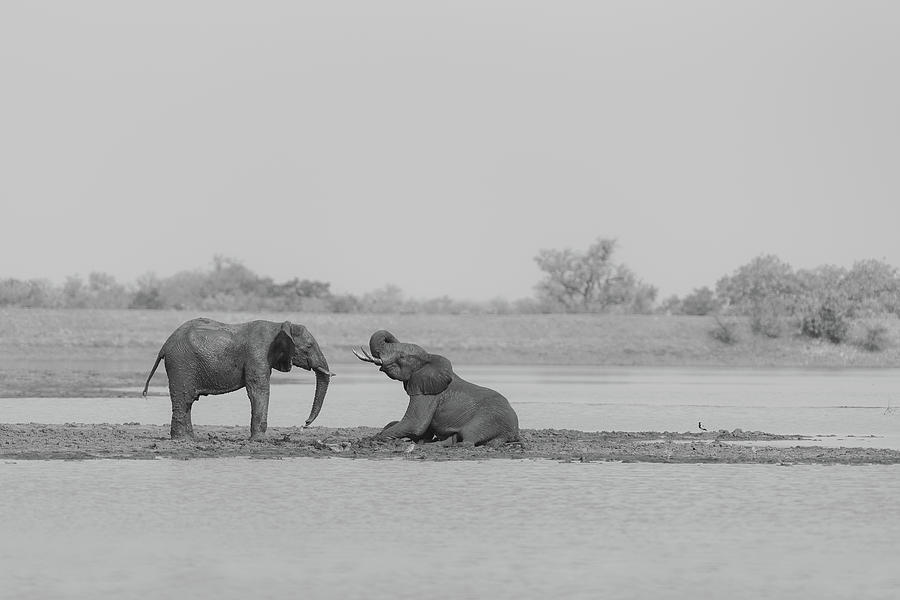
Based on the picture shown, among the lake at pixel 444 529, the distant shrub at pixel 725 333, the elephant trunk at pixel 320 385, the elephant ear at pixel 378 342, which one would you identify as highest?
the distant shrub at pixel 725 333

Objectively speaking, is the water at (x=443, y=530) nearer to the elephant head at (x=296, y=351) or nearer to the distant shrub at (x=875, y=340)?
the elephant head at (x=296, y=351)

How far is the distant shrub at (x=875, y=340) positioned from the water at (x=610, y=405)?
715 inches

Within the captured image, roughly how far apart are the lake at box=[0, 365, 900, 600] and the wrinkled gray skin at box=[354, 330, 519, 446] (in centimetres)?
133

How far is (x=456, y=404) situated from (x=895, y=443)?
20.8 ft

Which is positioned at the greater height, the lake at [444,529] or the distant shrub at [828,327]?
the distant shrub at [828,327]

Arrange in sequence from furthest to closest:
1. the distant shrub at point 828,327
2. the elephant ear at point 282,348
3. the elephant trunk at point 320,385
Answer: the distant shrub at point 828,327 → the elephant trunk at point 320,385 → the elephant ear at point 282,348

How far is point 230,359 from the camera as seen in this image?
62.5ft

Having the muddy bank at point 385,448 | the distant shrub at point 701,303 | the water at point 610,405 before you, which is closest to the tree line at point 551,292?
the distant shrub at point 701,303

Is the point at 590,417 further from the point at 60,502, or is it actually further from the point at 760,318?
the point at 760,318

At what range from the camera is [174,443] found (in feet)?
61.3

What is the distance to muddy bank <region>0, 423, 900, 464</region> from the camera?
17594 mm

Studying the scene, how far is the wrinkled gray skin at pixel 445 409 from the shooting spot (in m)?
18.5

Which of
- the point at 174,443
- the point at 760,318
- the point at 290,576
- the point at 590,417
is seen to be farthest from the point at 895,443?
the point at 760,318

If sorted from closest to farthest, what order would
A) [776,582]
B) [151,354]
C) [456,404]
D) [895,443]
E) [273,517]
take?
[776,582] < [273,517] < [456,404] < [895,443] < [151,354]
